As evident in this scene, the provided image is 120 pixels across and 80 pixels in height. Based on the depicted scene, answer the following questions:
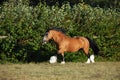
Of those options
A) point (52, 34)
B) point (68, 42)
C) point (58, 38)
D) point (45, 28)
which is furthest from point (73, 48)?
point (45, 28)

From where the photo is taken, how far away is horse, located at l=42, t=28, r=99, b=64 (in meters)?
15.6

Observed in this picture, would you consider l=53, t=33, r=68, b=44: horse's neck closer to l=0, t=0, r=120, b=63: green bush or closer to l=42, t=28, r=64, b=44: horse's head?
l=42, t=28, r=64, b=44: horse's head

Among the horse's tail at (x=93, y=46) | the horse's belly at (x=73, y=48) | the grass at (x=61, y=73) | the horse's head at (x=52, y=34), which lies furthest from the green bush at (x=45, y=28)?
the grass at (x=61, y=73)

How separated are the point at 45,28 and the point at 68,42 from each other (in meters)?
2.06

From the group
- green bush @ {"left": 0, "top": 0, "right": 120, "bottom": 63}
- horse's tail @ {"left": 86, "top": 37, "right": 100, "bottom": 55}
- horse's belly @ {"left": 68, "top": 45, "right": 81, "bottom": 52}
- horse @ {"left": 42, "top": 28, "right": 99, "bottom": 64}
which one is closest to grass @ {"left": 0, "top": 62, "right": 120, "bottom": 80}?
horse @ {"left": 42, "top": 28, "right": 99, "bottom": 64}

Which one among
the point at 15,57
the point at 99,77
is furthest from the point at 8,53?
the point at 99,77

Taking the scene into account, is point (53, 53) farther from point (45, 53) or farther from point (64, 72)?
point (64, 72)

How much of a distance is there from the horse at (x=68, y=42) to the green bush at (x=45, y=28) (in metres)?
1.29

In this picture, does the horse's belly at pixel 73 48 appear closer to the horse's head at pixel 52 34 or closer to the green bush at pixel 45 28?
the horse's head at pixel 52 34

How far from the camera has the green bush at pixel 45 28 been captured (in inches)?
686

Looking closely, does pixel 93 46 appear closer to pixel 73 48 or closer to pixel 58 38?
pixel 73 48

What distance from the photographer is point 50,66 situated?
14.8 meters

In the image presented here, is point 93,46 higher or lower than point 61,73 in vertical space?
lower

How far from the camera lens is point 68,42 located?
1588 centimetres
